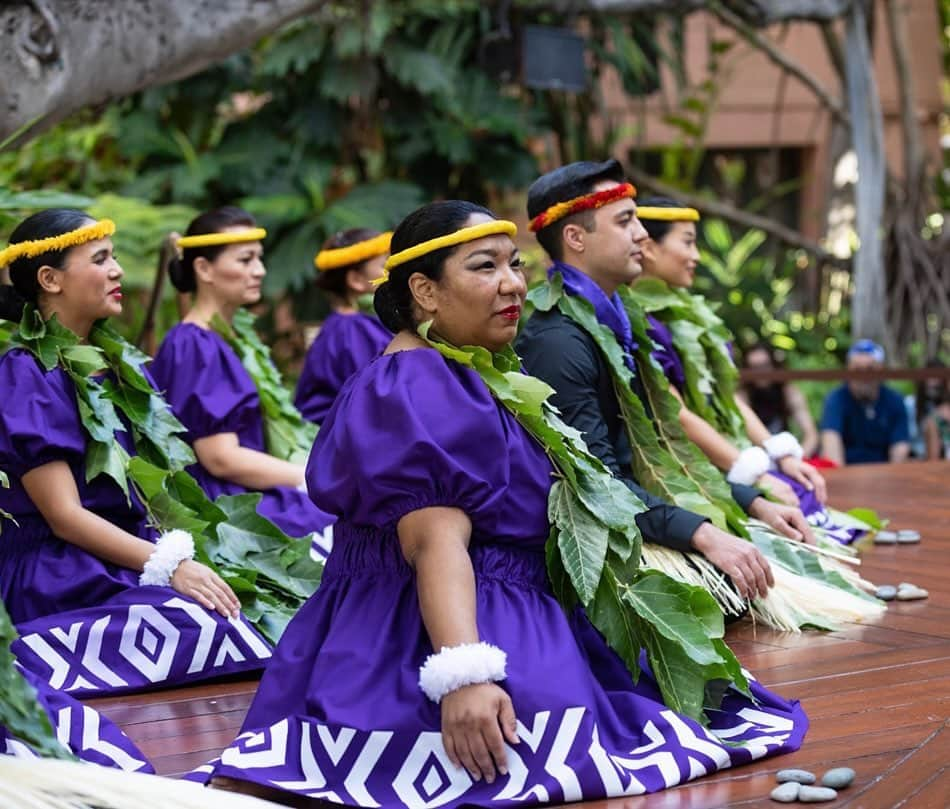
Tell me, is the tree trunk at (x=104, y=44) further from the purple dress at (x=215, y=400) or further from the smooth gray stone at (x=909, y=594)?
the smooth gray stone at (x=909, y=594)

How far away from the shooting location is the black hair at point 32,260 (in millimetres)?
3520

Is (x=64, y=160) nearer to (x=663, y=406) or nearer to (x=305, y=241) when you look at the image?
(x=305, y=241)

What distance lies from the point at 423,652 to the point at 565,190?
5.28 feet

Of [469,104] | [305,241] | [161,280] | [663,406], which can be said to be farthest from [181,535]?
[469,104]

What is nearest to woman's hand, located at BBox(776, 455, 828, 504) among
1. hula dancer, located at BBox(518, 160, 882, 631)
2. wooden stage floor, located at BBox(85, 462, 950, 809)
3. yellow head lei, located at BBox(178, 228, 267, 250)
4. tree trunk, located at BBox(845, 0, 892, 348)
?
wooden stage floor, located at BBox(85, 462, 950, 809)

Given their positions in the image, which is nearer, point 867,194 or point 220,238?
point 220,238

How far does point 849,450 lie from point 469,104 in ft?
10.8

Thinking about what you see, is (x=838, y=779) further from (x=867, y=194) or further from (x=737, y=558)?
(x=867, y=194)

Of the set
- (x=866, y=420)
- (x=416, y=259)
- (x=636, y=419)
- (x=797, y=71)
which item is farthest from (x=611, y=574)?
(x=797, y=71)

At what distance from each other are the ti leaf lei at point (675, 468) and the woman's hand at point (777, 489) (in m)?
0.33

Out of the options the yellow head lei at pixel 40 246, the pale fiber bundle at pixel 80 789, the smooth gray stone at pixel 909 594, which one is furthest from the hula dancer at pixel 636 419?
the pale fiber bundle at pixel 80 789

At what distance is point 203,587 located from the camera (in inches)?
134

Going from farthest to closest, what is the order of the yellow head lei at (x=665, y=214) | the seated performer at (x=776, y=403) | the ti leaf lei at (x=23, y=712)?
the seated performer at (x=776, y=403)
the yellow head lei at (x=665, y=214)
the ti leaf lei at (x=23, y=712)

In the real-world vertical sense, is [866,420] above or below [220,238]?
below
